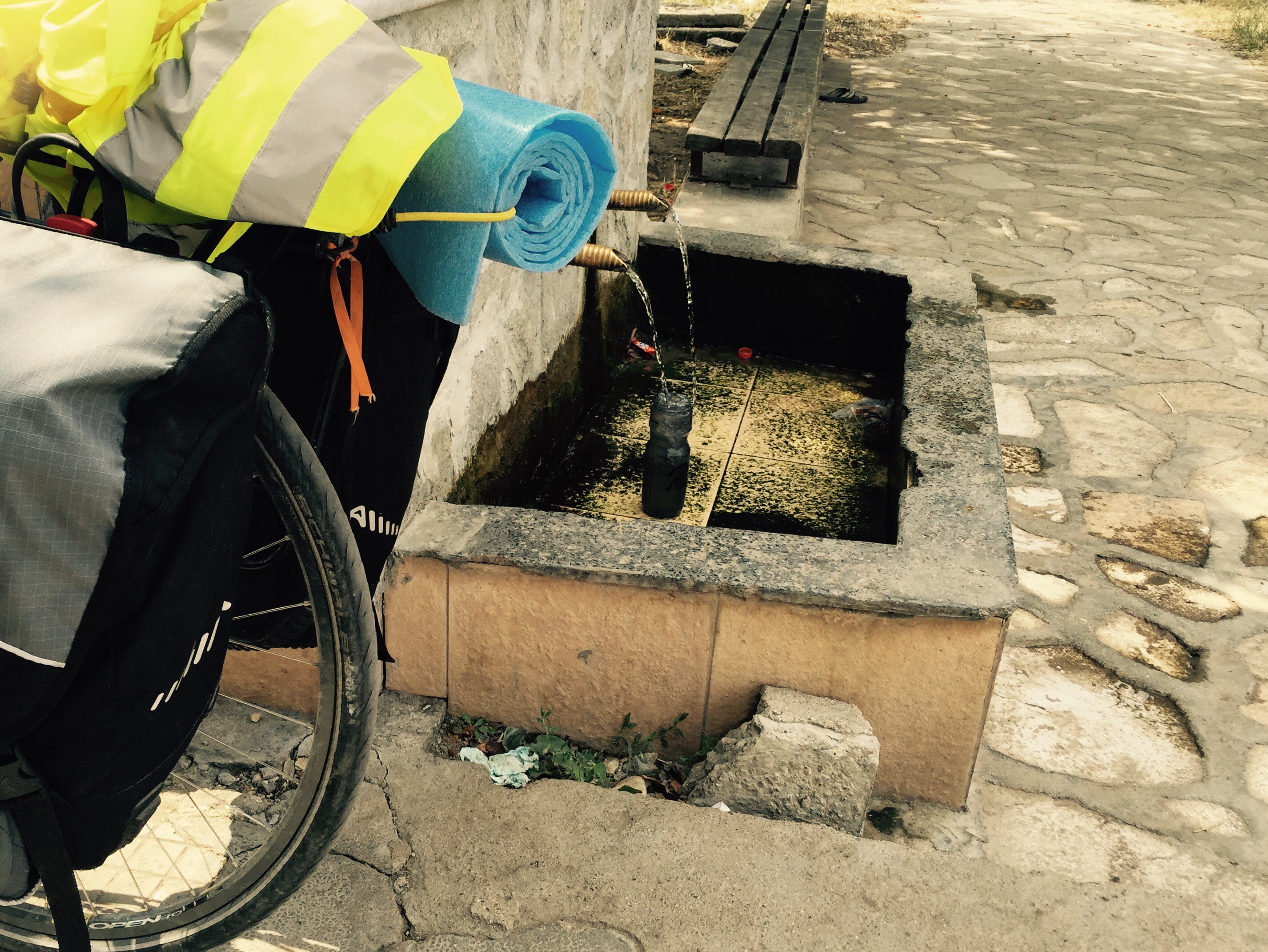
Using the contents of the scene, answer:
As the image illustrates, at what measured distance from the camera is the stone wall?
7.21ft

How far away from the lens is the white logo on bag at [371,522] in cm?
167

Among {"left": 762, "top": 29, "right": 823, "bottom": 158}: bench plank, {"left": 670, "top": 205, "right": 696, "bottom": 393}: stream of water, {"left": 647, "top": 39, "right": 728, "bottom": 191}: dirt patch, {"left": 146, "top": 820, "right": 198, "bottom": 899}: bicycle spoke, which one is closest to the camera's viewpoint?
{"left": 146, "top": 820, "right": 198, "bottom": 899}: bicycle spoke

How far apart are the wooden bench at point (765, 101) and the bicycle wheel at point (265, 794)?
318cm

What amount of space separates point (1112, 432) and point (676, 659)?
98.0 inches

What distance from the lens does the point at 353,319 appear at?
4.70 ft

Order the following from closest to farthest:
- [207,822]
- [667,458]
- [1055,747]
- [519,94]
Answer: [207,822] < [1055,747] < [519,94] < [667,458]

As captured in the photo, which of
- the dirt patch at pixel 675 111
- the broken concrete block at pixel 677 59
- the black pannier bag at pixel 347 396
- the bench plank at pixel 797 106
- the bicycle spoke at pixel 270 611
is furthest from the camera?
the broken concrete block at pixel 677 59

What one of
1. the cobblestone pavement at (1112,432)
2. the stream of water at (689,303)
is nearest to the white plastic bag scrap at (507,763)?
the cobblestone pavement at (1112,432)

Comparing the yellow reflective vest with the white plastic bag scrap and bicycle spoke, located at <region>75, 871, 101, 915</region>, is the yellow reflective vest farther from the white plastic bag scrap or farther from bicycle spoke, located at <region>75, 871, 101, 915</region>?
the white plastic bag scrap

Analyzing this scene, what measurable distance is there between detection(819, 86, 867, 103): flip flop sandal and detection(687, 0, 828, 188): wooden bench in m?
0.79

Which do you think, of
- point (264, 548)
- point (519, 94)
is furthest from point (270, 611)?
point (519, 94)

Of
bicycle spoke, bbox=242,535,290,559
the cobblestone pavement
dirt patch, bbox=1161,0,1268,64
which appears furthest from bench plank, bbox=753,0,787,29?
bicycle spoke, bbox=242,535,290,559

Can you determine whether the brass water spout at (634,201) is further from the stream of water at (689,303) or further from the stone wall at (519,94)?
the stream of water at (689,303)

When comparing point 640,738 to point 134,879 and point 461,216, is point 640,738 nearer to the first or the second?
point 134,879
